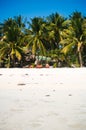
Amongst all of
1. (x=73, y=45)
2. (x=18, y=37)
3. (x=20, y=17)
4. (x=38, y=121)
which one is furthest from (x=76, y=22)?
(x=38, y=121)

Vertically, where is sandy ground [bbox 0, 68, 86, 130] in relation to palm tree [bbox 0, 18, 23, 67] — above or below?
below

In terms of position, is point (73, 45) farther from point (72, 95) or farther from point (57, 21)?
point (72, 95)

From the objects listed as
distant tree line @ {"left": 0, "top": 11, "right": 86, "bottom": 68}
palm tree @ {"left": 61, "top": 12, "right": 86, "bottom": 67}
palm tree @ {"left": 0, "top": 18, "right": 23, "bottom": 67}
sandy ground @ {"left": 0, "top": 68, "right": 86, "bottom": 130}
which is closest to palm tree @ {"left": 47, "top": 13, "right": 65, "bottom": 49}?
distant tree line @ {"left": 0, "top": 11, "right": 86, "bottom": 68}

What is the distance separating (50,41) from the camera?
113 feet

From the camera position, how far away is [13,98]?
264 inches

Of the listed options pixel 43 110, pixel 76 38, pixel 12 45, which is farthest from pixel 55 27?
pixel 43 110

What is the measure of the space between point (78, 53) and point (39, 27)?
6.21m

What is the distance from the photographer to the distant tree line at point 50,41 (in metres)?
31.1

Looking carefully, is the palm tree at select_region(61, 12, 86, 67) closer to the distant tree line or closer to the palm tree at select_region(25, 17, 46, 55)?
the distant tree line

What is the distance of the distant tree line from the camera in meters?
31.1

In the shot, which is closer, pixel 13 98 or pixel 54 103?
pixel 54 103

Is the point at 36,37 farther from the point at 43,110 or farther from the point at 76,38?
the point at 43,110

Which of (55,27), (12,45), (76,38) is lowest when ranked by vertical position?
(12,45)

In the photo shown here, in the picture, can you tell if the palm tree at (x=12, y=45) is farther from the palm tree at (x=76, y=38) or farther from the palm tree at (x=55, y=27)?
the palm tree at (x=76, y=38)
